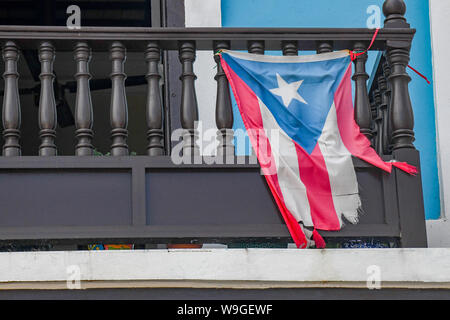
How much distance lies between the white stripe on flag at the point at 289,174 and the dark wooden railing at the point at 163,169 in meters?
0.11

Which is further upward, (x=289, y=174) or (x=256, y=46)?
(x=256, y=46)

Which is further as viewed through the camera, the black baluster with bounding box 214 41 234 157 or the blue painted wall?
the blue painted wall

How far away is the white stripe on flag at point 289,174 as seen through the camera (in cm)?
418

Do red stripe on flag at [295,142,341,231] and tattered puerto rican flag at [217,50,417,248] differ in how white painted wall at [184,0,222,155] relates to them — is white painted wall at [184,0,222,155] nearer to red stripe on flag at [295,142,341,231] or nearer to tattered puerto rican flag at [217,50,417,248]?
tattered puerto rican flag at [217,50,417,248]

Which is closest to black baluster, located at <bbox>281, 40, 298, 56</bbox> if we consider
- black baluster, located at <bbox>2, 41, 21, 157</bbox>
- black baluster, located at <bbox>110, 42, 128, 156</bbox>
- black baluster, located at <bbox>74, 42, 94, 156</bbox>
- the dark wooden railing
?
the dark wooden railing

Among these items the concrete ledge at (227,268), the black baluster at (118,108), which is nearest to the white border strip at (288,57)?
the black baluster at (118,108)

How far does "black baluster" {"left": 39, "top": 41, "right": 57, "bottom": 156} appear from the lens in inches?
167

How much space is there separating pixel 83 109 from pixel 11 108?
0.40 metres

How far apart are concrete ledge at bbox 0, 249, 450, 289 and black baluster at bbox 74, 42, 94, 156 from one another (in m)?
0.63

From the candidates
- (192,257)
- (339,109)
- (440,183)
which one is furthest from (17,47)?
(440,183)

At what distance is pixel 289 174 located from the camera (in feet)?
13.9

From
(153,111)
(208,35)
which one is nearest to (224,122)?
(153,111)

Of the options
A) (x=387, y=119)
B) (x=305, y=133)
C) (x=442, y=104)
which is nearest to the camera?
(x=305, y=133)

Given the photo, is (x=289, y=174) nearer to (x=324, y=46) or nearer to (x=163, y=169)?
(x=163, y=169)
